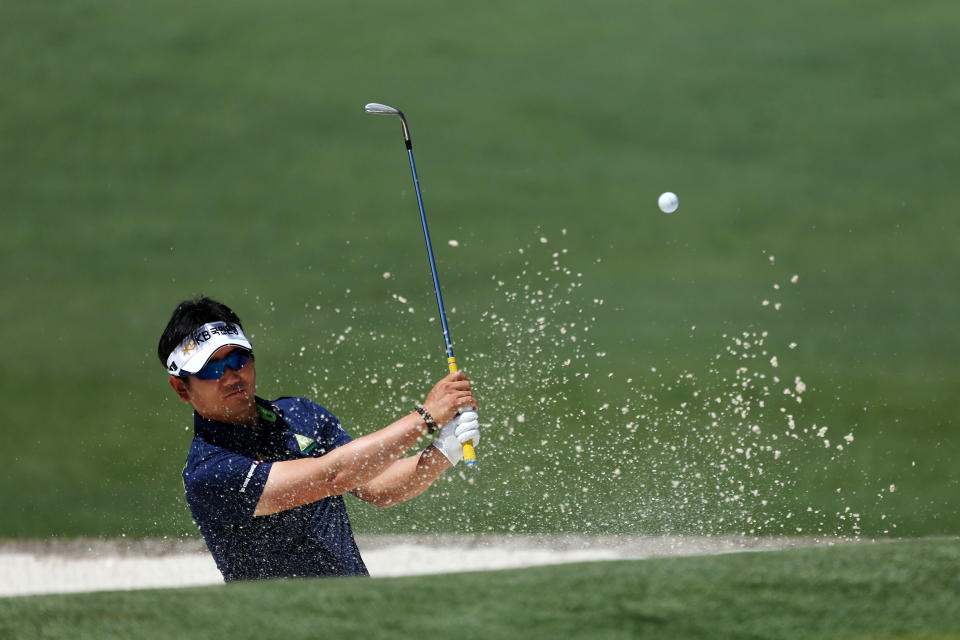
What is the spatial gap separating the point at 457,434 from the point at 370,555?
1.53m

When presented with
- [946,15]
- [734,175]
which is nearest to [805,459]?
[734,175]

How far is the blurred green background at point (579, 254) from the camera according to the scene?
131 inches

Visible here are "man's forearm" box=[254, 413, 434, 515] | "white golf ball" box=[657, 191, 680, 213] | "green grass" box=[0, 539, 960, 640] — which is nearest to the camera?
"green grass" box=[0, 539, 960, 640]

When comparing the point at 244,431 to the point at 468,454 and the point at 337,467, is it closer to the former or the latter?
the point at 337,467

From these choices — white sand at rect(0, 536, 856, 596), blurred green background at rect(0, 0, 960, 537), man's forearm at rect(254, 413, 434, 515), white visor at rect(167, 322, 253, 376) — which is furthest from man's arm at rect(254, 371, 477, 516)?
blurred green background at rect(0, 0, 960, 537)

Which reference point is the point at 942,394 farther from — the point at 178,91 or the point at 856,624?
the point at 178,91

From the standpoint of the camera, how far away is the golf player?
6.32 feet

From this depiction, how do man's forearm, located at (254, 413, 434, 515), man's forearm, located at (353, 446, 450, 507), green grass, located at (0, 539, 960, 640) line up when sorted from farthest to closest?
man's forearm, located at (353, 446, 450, 507)
man's forearm, located at (254, 413, 434, 515)
green grass, located at (0, 539, 960, 640)

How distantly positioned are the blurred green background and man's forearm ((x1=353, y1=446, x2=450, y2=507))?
1177 millimetres

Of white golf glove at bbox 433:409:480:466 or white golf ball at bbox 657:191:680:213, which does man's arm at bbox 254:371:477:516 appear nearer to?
white golf glove at bbox 433:409:480:466

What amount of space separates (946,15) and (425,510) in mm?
2223

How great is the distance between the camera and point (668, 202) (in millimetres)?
3273

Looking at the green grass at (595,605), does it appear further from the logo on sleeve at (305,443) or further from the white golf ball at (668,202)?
the white golf ball at (668,202)

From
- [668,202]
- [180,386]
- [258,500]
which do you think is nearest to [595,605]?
[258,500]
